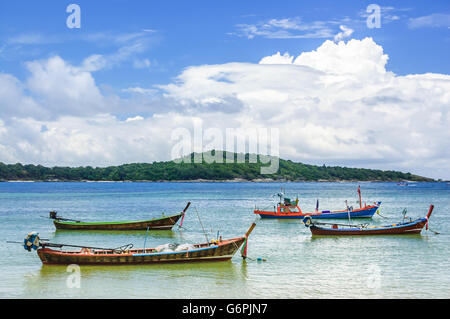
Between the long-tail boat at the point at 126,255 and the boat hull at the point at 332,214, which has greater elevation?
the long-tail boat at the point at 126,255

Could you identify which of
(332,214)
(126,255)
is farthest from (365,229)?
(126,255)

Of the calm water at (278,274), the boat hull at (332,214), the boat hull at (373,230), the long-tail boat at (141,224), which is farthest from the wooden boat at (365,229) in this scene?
the long-tail boat at (141,224)

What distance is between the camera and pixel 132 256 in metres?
21.8

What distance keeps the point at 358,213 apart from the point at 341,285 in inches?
1207

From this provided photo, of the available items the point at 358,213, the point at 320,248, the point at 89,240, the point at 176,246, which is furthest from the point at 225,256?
the point at 358,213

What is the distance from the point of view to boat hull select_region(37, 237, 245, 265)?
2161cm

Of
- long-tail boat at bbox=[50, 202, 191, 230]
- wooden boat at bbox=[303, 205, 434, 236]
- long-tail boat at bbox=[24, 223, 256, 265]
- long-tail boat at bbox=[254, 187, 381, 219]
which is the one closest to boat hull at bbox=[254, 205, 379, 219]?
long-tail boat at bbox=[254, 187, 381, 219]

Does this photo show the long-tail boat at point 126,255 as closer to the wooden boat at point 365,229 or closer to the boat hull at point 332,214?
the wooden boat at point 365,229

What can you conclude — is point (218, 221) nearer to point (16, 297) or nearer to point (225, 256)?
point (225, 256)

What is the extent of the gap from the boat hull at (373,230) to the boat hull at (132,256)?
12.2 meters

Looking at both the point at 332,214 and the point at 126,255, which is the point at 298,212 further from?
the point at 126,255

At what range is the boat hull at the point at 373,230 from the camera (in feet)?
106
